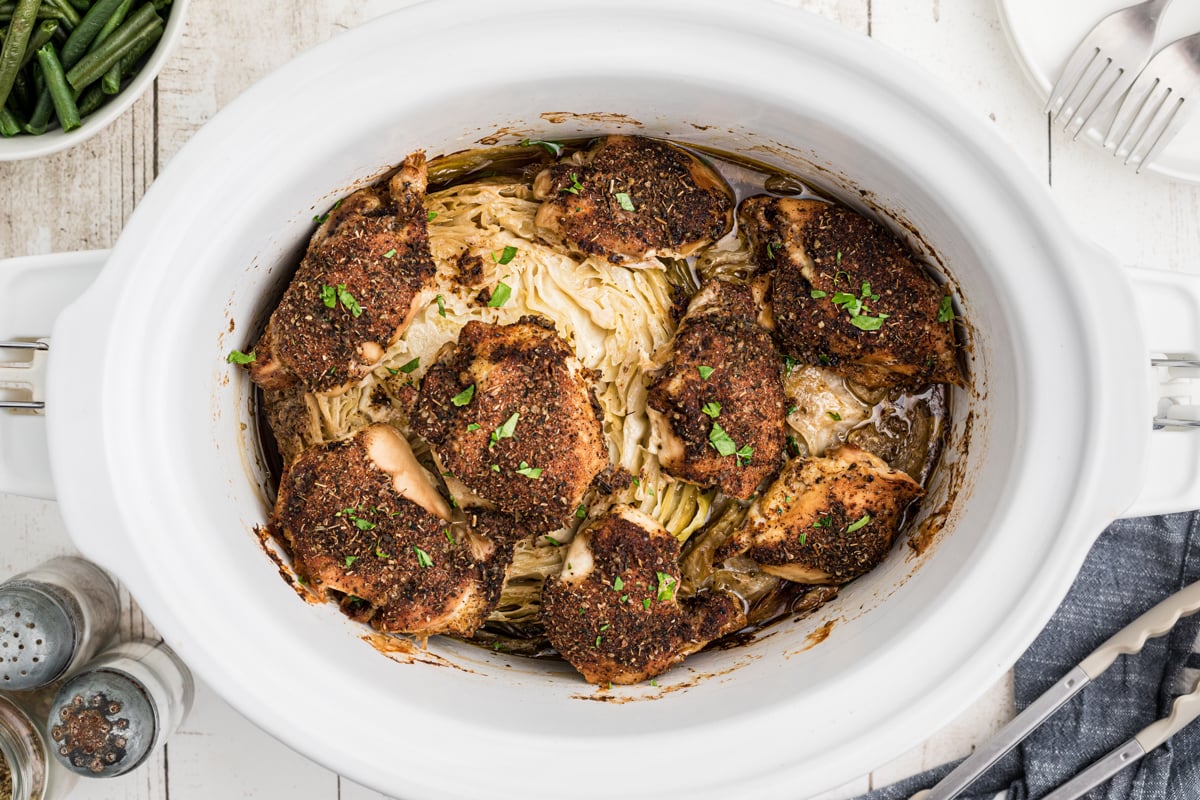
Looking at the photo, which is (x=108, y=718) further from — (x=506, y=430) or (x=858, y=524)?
(x=858, y=524)

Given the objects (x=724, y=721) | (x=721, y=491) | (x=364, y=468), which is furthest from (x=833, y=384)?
(x=364, y=468)

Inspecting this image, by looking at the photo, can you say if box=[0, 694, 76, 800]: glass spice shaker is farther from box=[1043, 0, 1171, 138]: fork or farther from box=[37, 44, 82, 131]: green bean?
box=[1043, 0, 1171, 138]: fork

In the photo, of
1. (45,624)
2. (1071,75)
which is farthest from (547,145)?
(45,624)

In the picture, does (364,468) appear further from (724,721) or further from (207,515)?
(724,721)

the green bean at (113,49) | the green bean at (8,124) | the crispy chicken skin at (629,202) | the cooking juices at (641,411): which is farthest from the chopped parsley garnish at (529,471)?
the green bean at (8,124)

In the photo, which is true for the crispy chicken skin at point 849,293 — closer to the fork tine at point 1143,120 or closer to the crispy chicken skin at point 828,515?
the crispy chicken skin at point 828,515
